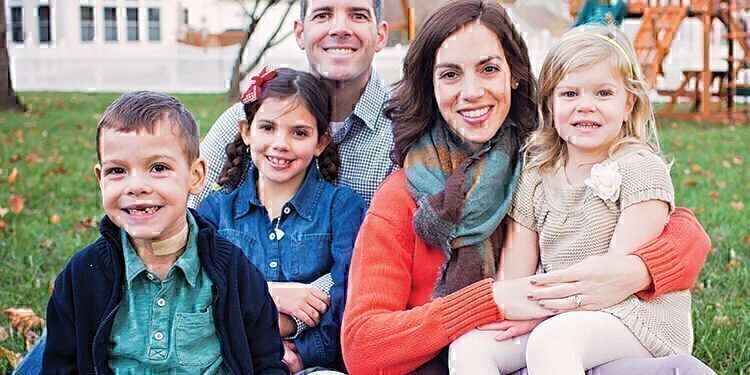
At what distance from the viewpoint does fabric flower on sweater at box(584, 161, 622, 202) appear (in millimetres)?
2365

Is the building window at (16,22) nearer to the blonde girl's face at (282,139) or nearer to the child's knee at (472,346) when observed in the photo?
the blonde girl's face at (282,139)

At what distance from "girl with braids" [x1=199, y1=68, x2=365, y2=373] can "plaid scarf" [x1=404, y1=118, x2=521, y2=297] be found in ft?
1.37

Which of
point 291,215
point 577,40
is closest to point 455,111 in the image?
point 577,40

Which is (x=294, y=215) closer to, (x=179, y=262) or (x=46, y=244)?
(x=179, y=262)

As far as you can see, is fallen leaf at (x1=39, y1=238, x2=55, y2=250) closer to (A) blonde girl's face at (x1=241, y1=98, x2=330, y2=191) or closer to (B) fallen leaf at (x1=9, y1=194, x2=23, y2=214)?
(B) fallen leaf at (x1=9, y1=194, x2=23, y2=214)

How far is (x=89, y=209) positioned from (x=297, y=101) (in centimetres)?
419

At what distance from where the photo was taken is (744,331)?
154 inches

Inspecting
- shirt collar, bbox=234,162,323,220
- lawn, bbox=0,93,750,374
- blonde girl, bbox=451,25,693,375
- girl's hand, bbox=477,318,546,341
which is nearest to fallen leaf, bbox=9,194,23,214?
lawn, bbox=0,93,750,374

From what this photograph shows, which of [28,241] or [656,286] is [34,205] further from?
[656,286]

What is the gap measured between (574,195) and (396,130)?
0.61 m

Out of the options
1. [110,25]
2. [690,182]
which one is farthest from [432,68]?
[110,25]

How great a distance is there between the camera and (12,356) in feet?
11.8

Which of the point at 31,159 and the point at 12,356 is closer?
the point at 12,356

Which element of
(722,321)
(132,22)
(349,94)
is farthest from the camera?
(132,22)
